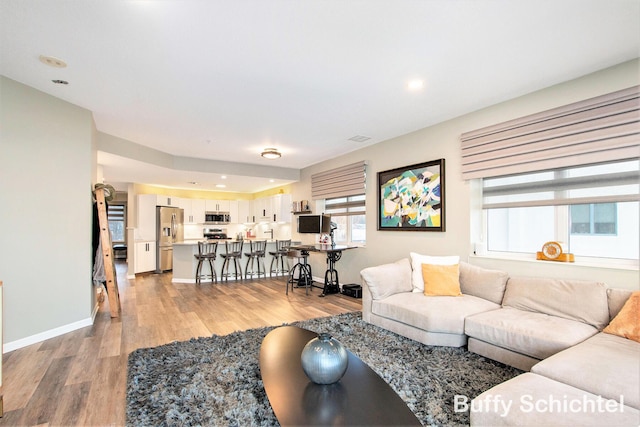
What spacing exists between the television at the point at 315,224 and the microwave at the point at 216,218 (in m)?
4.02

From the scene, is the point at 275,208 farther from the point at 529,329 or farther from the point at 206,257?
the point at 529,329

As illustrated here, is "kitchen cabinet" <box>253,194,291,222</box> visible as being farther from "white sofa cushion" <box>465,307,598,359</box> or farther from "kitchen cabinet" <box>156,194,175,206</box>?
"white sofa cushion" <box>465,307,598,359</box>

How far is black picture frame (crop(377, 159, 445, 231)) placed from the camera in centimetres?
430

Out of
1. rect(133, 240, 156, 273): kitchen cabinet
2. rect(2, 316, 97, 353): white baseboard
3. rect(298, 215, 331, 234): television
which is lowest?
rect(2, 316, 97, 353): white baseboard

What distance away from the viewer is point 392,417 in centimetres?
147

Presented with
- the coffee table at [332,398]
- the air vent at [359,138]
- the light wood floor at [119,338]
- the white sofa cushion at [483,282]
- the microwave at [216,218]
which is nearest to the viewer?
the coffee table at [332,398]

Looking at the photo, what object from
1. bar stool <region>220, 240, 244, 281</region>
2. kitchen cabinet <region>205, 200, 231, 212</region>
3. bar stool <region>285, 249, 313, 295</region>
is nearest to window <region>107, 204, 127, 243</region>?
kitchen cabinet <region>205, 200, 231, 212</region>

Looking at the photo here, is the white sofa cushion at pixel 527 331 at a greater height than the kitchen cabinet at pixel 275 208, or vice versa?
the kitchen cabinet at pixel 275 208

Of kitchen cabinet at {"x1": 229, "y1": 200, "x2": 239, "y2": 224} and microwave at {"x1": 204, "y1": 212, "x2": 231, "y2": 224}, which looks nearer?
microwave at {"x1": 204, "y1": 212, "x2": 231, "y2": 224}

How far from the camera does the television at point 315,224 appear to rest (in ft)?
20.6

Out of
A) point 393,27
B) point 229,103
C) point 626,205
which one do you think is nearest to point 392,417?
point 393,27

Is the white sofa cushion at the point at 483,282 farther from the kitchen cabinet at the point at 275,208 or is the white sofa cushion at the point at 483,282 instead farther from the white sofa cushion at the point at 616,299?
the kitchen cabinet at the point at 275,208

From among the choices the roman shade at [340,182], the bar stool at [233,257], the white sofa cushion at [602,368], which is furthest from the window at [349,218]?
the white sofa cushion at [602,368]

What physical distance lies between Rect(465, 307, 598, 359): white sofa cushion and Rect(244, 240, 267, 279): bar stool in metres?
5.21
